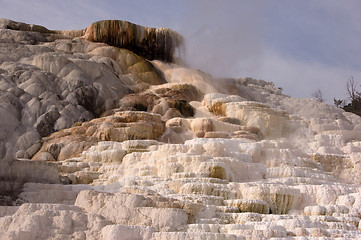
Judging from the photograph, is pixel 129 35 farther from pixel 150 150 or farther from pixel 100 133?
pixel 150 150

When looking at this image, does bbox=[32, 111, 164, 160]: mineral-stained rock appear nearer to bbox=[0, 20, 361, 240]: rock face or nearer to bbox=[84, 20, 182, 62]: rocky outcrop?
bbox=[0, 20, 361, 240]: rock face

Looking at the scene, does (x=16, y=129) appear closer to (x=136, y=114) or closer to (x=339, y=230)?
(x=136, y=114)

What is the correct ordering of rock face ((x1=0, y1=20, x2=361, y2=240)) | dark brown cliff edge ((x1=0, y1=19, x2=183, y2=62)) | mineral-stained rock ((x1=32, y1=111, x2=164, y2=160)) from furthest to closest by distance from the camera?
dark brown cliff edge ((x1=0, y1=19, x2=183, y2=62)) < mineral-stained rock ((x1=32, y1=111, x2=164, y2=160)) < rock face ((x1=0, y1=20, x2=361, y2=240))

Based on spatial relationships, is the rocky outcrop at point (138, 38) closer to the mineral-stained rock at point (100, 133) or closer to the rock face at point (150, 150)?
the rock face at point (150, 150)

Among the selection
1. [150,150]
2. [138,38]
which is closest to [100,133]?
[150,150]

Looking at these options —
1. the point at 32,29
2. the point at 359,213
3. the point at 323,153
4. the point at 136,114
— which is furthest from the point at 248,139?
the point at 32,29

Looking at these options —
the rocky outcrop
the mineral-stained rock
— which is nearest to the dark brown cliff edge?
the rocky outcrop

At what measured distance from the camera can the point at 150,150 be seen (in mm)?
15969

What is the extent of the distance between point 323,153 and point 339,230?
27.1 feet

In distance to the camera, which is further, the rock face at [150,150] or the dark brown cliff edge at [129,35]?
the dark brown cliff edge at [129,35]

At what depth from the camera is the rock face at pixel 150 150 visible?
29.9ft

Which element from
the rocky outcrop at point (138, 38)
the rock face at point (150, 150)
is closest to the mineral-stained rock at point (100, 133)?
the rock face at point (150, 150)

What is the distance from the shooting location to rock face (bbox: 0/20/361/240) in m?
9.11

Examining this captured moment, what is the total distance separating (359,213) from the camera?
1061cm
